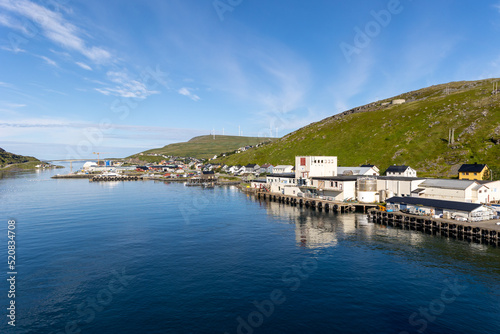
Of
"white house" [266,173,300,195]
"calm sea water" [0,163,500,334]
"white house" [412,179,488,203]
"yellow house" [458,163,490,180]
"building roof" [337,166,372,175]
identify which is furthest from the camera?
"building roof" [337,166,372,175]

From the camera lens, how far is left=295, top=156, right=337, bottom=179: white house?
10456cm

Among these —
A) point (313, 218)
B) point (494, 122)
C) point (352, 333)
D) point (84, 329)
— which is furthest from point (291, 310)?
point (494, 122)

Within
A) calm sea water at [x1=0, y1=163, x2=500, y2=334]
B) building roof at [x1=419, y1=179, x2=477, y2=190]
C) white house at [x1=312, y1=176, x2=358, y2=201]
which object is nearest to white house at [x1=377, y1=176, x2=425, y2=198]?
building roof at [x1=419, y1=179, x2=477, y2=190]

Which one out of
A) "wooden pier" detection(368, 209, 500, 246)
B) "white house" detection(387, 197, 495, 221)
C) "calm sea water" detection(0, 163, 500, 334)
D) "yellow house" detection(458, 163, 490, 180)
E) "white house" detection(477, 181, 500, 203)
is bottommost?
"calm sea water" detection(0, 163, 500, 334)

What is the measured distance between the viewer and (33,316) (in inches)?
1109

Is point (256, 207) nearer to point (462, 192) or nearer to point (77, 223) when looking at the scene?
point (77, 223)

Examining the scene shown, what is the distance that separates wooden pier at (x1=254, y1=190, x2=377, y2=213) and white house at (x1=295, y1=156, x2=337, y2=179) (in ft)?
34.8

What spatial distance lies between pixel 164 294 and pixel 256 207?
59.3 metres

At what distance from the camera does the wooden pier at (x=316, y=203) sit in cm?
8125

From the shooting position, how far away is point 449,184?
71.9 m

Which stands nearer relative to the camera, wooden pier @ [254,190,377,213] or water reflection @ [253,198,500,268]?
water reflection @ [253,198,500,268]

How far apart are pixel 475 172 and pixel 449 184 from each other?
104 feet

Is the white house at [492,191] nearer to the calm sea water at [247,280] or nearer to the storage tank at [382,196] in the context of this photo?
the storage tank at [382,196]

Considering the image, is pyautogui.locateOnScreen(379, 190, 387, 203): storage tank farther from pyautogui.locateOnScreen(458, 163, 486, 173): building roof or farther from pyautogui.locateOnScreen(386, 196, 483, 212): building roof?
pyautogui.locateOnScreen(458, 163, 486, 173): building roof
